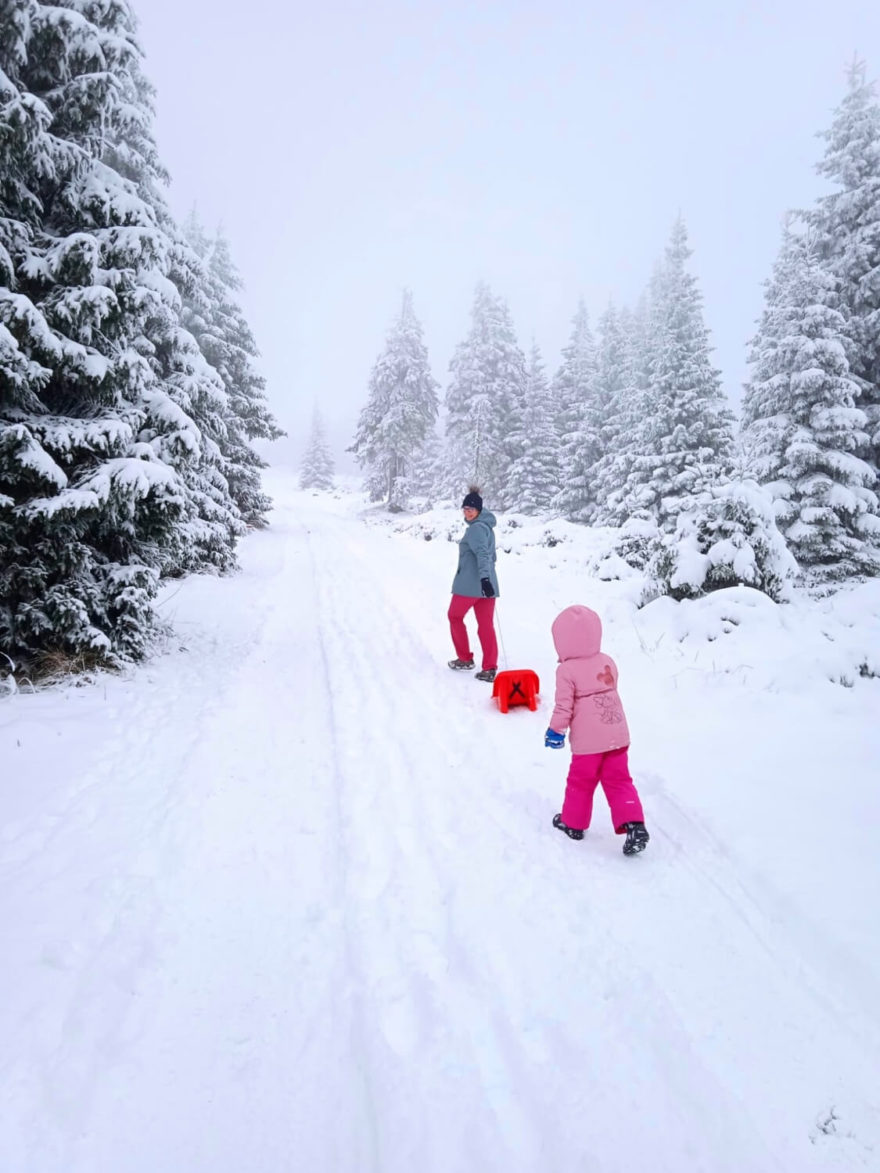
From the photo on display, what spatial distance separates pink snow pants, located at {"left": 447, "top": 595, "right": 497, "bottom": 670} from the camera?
6.88 meters

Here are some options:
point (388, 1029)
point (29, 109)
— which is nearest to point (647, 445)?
point (29, 109)

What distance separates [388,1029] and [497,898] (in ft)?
3.16

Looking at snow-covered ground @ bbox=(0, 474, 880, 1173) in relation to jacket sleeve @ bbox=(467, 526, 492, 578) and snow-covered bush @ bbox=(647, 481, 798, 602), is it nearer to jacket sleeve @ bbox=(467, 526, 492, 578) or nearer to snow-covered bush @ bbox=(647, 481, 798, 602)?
jacket sleeve @ bbox=(467, 526, 492, 578)

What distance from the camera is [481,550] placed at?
22.3ft

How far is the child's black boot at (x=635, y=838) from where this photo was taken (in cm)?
352

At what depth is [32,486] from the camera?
5457 millimetres

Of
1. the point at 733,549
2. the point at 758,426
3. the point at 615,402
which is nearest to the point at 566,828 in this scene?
the point at 733,549

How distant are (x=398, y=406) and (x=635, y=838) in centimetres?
3054

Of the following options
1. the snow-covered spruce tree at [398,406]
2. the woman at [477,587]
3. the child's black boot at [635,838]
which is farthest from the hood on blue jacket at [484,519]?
the snow-covered spruce tree at [398,406]

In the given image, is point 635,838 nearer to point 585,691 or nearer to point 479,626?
point 585,691

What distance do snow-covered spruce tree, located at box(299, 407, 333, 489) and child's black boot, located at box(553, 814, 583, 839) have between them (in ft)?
176

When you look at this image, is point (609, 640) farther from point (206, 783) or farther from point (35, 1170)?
point (35, 1170)

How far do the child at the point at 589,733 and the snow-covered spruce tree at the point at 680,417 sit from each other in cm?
1286

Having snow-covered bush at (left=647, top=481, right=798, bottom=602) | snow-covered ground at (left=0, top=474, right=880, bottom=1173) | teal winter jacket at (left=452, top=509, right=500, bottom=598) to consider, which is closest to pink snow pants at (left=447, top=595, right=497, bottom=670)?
teal winter jacket at (left=452, top=509, right=500, bottom=598)
